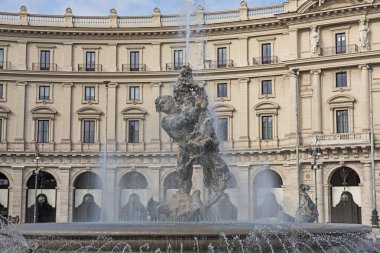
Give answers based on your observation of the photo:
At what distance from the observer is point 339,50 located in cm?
5612

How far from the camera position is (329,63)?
182 ft

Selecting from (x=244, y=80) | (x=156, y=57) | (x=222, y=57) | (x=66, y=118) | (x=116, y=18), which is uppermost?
(x=116, y=18)

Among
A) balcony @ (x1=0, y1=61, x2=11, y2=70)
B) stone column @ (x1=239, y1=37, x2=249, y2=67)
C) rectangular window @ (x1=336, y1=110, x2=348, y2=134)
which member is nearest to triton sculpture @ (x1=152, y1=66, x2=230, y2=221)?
rectangular window @ (x1=336, y1=110, x2=348, y2=134)

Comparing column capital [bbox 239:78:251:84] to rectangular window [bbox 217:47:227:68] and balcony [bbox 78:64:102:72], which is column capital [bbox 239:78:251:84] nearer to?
rectangular window [bbox 217:47:227:68]

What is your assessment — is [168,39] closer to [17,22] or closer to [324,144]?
[17,22]

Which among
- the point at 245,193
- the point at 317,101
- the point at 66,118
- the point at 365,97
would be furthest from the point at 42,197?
the point at 365,97

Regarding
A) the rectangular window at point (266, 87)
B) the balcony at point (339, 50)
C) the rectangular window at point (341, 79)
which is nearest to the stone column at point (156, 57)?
the rectangular window at point (266, 87)

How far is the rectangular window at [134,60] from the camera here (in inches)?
2447

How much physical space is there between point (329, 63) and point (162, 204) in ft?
125

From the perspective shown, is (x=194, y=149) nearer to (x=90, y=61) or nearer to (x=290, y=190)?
(x=290, y=190)

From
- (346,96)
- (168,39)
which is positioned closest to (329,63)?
(346,96)

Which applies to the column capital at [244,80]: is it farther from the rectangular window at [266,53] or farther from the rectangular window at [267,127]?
the rectangular window at [267,127]

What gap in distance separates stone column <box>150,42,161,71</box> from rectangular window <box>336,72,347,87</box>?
1734cm

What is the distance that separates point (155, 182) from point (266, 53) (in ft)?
52.7
